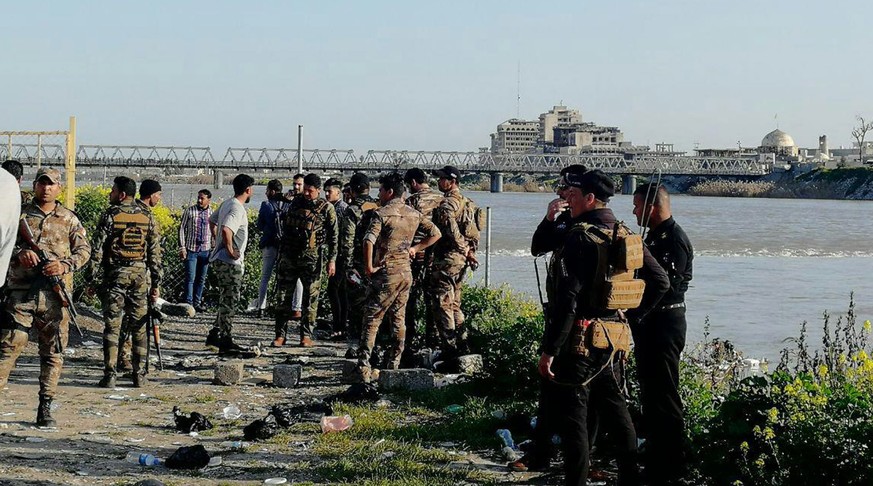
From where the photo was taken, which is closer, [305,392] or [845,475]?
[845,475]

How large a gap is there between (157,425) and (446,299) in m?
3.45

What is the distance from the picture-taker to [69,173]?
13.5 metres

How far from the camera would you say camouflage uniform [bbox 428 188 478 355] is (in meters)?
10.9

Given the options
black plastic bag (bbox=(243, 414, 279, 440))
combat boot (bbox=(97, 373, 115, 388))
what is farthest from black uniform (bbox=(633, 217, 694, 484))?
combat boot (bbox=(97, 373, 115, 388))

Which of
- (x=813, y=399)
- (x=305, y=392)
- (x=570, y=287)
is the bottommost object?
(x=305, y=392)

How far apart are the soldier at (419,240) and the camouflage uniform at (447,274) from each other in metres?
0.10

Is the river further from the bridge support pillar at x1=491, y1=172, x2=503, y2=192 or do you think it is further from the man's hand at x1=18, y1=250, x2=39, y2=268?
the bridge support pillar at x1=491, y1=172, x2=503, y2=192

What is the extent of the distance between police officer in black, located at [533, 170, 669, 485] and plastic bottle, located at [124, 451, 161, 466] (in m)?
2.72

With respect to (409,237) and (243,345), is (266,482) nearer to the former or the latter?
(409,237)

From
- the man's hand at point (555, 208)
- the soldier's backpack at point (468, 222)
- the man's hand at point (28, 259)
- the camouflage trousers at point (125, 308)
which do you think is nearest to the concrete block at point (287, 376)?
the camouflage trousers at point (125, 308)

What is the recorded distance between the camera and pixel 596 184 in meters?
6.34

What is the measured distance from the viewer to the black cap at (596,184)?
6.33m

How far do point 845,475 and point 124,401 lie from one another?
19.8ft

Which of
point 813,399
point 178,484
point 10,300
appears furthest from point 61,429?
point 813,399
